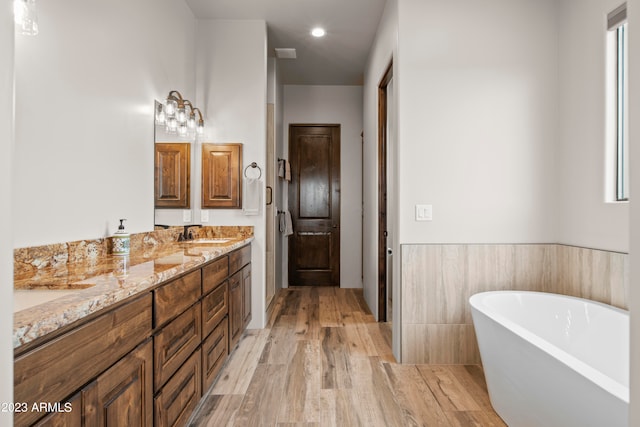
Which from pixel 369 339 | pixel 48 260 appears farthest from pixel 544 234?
pixel 48 260

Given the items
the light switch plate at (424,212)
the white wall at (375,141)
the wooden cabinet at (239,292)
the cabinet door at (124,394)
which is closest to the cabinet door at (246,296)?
the wooden cabinet at (239,292)

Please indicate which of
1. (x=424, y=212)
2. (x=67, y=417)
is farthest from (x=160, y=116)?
(x=67, y=417)

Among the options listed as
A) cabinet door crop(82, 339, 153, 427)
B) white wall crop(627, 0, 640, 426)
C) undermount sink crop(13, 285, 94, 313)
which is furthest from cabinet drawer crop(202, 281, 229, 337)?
white wall crop(627, 0, 640, 426)

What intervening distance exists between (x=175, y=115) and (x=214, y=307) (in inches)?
57.5

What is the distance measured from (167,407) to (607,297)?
248 cm

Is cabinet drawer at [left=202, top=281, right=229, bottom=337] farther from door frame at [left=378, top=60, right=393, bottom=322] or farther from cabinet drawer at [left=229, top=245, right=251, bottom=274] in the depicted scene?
door frame at [left=378, top=60, right=393, bottom=322]

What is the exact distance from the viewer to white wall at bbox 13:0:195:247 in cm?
150

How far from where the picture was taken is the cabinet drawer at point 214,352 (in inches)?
79.6

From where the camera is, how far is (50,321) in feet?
2.77

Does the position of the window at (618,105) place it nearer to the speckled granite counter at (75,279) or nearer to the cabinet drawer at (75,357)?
the speckled granite counter at (75,279)

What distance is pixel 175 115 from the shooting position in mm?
2732

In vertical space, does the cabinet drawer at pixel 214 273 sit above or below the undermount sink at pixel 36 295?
below

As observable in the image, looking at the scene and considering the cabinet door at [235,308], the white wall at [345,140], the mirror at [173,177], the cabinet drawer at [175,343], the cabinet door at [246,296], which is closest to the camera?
the cabinet drawer at [175,343]

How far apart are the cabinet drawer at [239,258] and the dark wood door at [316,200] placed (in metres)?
2.08
